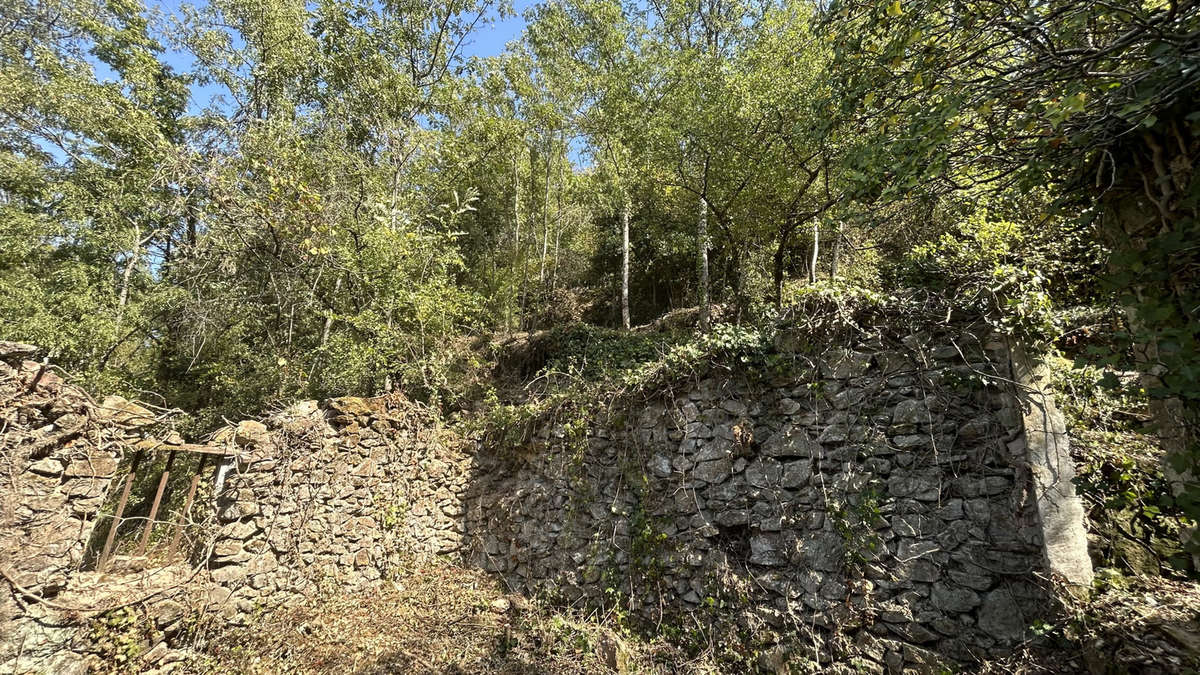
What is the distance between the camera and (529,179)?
35.4ft

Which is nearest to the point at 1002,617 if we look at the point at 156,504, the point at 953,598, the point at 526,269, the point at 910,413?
the point at 953,598

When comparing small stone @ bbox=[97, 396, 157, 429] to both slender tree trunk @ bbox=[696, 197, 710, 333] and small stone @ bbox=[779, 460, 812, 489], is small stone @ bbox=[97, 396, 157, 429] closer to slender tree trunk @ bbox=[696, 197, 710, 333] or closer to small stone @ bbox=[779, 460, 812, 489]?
small stone @ bbox=[779, 460, 812, 489]

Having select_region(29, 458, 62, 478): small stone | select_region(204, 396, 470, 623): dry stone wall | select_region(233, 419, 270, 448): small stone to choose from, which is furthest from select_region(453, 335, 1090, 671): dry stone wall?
select_region(29, 458, 62, 478): small stone

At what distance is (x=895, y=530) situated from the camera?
3094 millimetres

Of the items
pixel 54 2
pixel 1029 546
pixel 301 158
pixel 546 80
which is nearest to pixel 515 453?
pixel 1029 546

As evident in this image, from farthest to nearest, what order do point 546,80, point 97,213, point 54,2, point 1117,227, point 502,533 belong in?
point 546,80 < point 54,2 < point 97,213 < point 502,533 < point 1117,227

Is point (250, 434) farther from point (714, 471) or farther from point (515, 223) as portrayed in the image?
point (515, 223)

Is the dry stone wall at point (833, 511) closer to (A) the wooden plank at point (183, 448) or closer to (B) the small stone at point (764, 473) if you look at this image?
(B) the small stone at point (764, 473)

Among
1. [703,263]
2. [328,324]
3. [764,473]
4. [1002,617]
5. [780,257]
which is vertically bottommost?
[1002,617]

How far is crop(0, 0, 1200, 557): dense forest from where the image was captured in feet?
6.55

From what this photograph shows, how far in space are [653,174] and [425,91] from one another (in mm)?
5097

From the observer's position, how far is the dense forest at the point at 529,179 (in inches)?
78.6

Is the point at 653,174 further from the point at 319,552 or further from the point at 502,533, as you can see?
the point at 319,552

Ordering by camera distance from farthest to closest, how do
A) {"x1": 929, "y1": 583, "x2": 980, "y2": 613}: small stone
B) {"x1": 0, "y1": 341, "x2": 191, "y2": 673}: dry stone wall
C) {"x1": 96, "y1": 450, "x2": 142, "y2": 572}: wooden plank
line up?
{"x1": 96, "y1": 450, "x2": 142, "y2": 572}: wooden plank < {"x1": 0, "y1": 341, "x2": 191, "y2": 673}: dry stone wall < {"x1": 929, "y1": 583, "x2": 980, "y2": 613}: small stone
